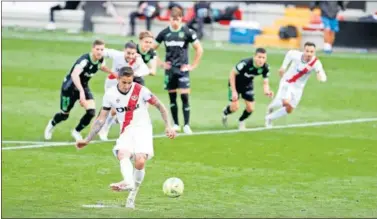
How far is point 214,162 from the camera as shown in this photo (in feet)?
67.1

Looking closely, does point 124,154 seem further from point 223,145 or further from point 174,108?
point 174,108

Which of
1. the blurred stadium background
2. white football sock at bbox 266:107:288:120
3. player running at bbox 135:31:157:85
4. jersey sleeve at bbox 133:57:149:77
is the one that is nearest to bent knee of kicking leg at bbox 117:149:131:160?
the blurred stadium background

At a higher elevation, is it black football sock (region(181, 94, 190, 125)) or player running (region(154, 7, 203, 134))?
player running (region(154, 7, 203, 134))

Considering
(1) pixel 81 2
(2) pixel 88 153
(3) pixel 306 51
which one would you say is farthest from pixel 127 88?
(1) pixel 81 2

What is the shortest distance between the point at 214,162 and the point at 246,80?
4.42 meters

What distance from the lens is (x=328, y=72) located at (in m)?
34.6

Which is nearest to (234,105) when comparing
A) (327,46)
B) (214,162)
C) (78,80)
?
(78,80)

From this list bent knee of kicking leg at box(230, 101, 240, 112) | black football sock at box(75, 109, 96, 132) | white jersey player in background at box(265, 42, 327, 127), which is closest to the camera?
black football sock at box(75, 109, 96, 132)

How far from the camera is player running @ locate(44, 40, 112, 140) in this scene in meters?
22.2

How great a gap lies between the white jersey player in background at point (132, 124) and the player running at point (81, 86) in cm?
550

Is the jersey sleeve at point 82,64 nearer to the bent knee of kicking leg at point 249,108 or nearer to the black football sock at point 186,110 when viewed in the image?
the black football sock at point 186,110

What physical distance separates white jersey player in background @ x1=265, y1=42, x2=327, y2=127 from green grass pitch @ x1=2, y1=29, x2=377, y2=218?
56 cm

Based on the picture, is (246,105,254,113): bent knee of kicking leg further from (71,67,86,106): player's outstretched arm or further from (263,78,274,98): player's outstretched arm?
(71,67,86,106): player's outstretched arm

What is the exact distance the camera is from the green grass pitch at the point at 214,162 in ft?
53.7
